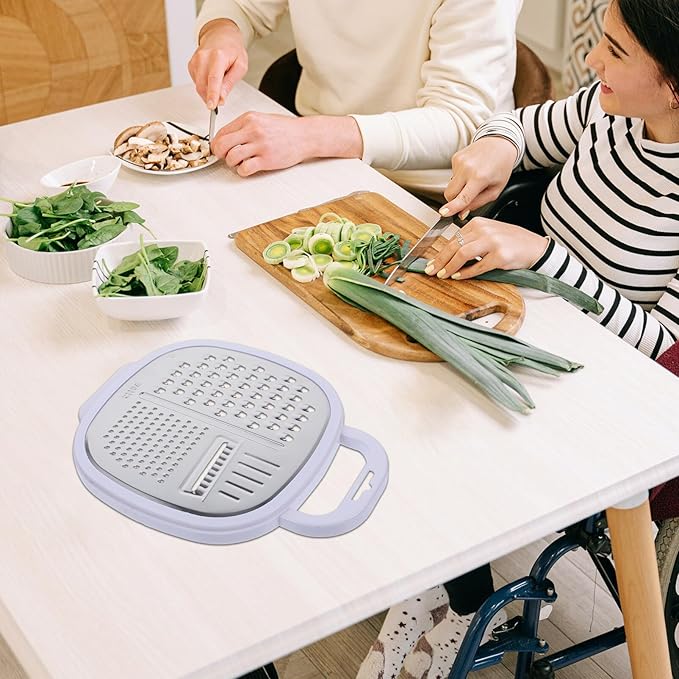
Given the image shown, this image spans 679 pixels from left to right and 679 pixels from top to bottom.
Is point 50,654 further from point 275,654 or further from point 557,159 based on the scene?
point 557,159

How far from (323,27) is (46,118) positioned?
1.90 feet

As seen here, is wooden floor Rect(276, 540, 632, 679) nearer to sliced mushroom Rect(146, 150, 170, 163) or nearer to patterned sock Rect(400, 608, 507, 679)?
patterned sock Rect(400, 608, 507, 679)

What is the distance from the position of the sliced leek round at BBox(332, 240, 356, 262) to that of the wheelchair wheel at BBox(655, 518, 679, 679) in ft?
1.83

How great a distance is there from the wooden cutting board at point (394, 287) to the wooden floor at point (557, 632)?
78 centimetres

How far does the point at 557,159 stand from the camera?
5.98 ft

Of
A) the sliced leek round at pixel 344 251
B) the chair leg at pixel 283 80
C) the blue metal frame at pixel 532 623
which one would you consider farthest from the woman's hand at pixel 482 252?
the chair leg at pixel 283 80

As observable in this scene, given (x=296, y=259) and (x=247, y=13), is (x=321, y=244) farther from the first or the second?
(x=247, y=13)

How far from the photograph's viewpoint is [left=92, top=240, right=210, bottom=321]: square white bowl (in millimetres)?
1276

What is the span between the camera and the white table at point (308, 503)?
3.03 ft

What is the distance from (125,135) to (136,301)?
54cm

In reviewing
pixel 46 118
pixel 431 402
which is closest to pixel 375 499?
pixel 431 402

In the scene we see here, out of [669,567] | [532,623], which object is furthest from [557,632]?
[669,567]

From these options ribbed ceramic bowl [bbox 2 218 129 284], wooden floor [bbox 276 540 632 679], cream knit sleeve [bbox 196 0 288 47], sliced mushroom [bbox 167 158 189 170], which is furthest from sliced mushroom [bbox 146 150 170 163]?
wooden floor [bbox 276 540 632 679]

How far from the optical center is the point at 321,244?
55.6 inches
